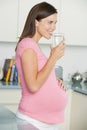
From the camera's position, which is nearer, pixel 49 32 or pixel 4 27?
pixel 49 32

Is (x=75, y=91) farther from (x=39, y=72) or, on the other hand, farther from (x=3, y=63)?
(x=39, y=72)

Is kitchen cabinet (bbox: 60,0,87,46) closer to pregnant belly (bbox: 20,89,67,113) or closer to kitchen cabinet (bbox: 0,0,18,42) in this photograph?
kitchen cabinet (bbox: 0,0,18,42)

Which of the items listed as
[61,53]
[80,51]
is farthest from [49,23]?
[80,51]

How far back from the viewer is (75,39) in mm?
3729

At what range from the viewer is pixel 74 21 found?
3.71 m

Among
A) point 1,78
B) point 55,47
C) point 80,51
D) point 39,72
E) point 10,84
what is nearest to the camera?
point 39,72

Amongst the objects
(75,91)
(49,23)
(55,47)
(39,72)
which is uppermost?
(49,23)

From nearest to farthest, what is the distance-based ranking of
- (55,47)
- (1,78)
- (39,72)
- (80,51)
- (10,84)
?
(39,72)
(55,47)
(10,84)
(1,78)
(80,51)

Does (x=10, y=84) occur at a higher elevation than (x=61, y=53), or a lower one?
lower

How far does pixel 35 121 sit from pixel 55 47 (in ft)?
1.32

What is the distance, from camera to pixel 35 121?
1753mm

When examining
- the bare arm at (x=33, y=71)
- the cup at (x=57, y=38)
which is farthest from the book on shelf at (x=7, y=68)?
the bare arm at (x=33, y=71)

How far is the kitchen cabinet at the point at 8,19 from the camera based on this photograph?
136 inches

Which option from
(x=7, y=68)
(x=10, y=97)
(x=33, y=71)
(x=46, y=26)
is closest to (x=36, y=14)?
(x=46, y=26)
